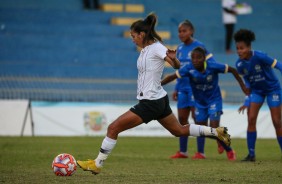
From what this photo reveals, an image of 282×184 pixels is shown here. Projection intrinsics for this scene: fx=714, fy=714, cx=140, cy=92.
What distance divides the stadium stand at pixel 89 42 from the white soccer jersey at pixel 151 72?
11.4 metres

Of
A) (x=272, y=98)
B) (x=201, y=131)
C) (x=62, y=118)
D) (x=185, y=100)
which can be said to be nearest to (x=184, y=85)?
(x=185, y=100)

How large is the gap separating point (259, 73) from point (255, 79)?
0.46 ft

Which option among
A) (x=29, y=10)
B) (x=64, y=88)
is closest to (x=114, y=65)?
(x=64, y=88)

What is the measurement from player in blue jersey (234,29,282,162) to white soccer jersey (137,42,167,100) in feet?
10.4

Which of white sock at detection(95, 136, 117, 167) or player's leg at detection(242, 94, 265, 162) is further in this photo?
player's leg at detection(242, 94, 265, 162)

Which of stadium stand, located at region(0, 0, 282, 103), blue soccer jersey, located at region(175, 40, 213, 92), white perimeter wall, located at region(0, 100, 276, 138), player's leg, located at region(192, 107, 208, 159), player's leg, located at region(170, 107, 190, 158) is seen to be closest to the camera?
player's leg, located at region(192, 107, 208, 159)

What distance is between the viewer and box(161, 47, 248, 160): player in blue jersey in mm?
13641

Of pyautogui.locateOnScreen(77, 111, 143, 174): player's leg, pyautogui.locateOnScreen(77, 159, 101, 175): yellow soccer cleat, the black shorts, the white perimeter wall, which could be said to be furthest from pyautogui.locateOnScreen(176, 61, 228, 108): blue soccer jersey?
the white perimeter wall

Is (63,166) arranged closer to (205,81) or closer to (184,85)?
(205,81)

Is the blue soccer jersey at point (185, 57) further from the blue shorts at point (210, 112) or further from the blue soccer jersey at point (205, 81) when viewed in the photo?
the blue shorts at point (210, 112)

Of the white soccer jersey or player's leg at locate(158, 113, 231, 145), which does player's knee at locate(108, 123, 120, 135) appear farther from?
player's leg at locate(158, 113, 231, 145)

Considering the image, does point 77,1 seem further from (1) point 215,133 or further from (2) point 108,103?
(1) point 215,133

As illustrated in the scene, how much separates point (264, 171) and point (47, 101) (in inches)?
449

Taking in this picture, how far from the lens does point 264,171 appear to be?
10766 millimetres
